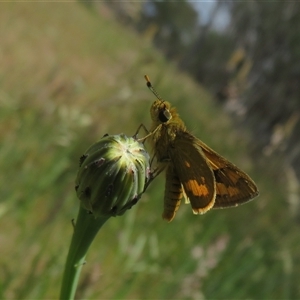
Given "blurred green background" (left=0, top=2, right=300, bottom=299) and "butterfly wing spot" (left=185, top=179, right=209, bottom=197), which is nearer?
"butterfly wing spot" (left=185, top=179, right=209, bottom=197)

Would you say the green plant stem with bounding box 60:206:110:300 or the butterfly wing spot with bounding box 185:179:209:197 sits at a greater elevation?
the butterfly wing spot with bounding box 185:179:209:197

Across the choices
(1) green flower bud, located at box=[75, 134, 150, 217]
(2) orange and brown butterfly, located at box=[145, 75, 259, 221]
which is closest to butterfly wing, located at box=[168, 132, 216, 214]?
(2) orange and brown butterfly, located at box=[145, 75, 259, 221]

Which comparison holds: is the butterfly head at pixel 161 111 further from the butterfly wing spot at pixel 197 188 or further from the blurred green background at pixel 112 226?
the blurred green background at pixel 112 226

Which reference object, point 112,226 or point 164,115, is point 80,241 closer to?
point 164,115

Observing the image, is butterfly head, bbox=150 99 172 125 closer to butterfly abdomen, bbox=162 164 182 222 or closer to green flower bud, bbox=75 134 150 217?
butterfly abdomen, bbox=162 164 182 222

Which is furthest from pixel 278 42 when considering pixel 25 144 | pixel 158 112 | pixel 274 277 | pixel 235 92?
pixel 158 112

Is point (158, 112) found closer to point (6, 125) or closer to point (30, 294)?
point (30, 294)
